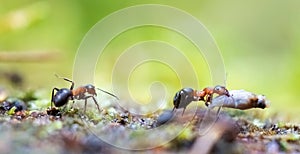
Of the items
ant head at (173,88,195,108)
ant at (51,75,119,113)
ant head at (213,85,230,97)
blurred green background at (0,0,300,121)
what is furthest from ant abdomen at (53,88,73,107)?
blurred green background at (0,0,300,121)

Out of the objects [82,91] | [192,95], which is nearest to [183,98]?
[192,95]

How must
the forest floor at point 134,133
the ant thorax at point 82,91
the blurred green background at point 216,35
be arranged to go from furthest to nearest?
1. the blurred green background at point 216,35
2. the ant thorax at point 82,91
3. the forest floor at point 134,133

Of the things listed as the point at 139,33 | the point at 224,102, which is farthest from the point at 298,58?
the point at 224,102

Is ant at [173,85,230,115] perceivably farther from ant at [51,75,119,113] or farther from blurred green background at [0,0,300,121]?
blurred green background at [0,0,300,121]

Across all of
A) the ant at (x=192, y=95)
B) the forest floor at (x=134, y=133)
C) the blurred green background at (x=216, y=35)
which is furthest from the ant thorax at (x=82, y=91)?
the blurred green background at (x=216, y=35)

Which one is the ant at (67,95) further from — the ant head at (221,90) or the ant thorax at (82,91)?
the ant head at (221,90)

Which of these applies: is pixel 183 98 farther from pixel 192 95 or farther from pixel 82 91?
pixel 82 91

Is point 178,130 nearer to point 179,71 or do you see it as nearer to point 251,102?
point 251,102
